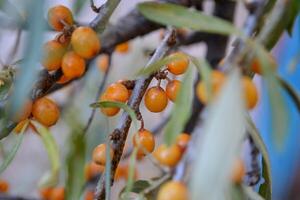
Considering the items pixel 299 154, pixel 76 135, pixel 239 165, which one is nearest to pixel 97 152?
pixel 76 135

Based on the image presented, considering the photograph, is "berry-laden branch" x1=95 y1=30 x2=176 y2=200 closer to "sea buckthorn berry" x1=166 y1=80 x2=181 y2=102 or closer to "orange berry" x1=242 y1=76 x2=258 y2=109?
"sea buckthorn berry" x1=166 y1=80 x2=181 y2=102

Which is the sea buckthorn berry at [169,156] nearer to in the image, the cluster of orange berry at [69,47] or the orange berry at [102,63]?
the cluster of orange berry at [69,47]

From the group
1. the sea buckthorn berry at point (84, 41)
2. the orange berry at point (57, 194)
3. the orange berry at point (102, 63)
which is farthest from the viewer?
the orange berry at point (102, 63)

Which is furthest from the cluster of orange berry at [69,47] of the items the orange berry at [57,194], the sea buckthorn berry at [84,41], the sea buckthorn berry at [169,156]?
the orange berry at [57,194]

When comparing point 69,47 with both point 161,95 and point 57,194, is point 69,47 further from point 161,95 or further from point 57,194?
point 57,194

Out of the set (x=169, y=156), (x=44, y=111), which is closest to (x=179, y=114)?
(x=169, y=156)

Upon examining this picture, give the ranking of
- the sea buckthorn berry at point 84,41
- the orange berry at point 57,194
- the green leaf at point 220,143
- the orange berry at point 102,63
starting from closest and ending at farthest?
the green leaf at point 220,143
the sea buckthorn berry at point 84,41
the orange berry at point 57,194
the orange berry at point 102,63

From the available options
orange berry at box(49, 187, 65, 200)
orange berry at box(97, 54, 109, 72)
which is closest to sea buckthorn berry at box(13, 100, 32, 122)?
orange berry at box(49, 187, 65, 200)
